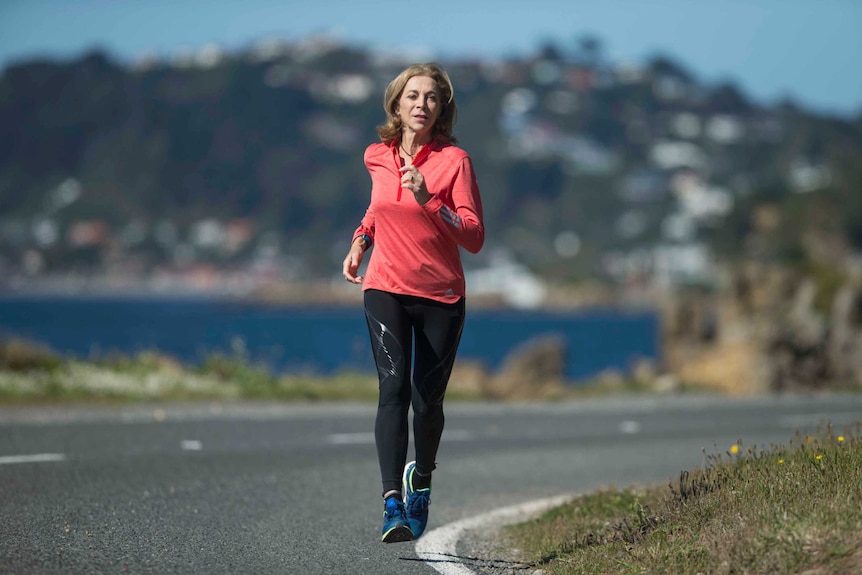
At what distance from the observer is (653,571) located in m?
5.03

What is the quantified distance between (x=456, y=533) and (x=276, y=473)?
2.35m

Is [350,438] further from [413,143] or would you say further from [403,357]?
[413,143]

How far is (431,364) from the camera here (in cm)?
571

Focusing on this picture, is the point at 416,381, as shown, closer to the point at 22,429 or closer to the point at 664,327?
the point at 22,429

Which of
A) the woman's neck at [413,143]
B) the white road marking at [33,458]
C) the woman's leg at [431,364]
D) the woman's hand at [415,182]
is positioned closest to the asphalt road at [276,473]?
the white road marking at [33,458]

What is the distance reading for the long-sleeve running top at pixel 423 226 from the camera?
5531 millimetres

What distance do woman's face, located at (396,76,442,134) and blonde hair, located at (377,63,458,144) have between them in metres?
0.03

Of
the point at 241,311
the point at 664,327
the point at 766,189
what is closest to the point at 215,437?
the point at 664,327

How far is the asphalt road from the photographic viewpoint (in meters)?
5.85

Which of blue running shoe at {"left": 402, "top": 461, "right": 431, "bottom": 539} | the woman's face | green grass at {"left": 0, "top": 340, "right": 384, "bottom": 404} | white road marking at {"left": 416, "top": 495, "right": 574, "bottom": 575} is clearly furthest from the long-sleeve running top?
green grass at {"left": 0, "top": 340, "right": 384, "bottom": 404}

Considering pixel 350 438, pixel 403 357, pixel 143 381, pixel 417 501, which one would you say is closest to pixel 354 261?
pixel 403 357

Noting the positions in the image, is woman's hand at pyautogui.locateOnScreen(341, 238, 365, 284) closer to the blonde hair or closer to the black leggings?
the black leggings

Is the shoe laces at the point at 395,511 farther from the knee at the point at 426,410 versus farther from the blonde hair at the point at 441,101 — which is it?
the blonde hair at the point at 441,101

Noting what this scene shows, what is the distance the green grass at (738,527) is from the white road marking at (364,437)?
15.6 feet
